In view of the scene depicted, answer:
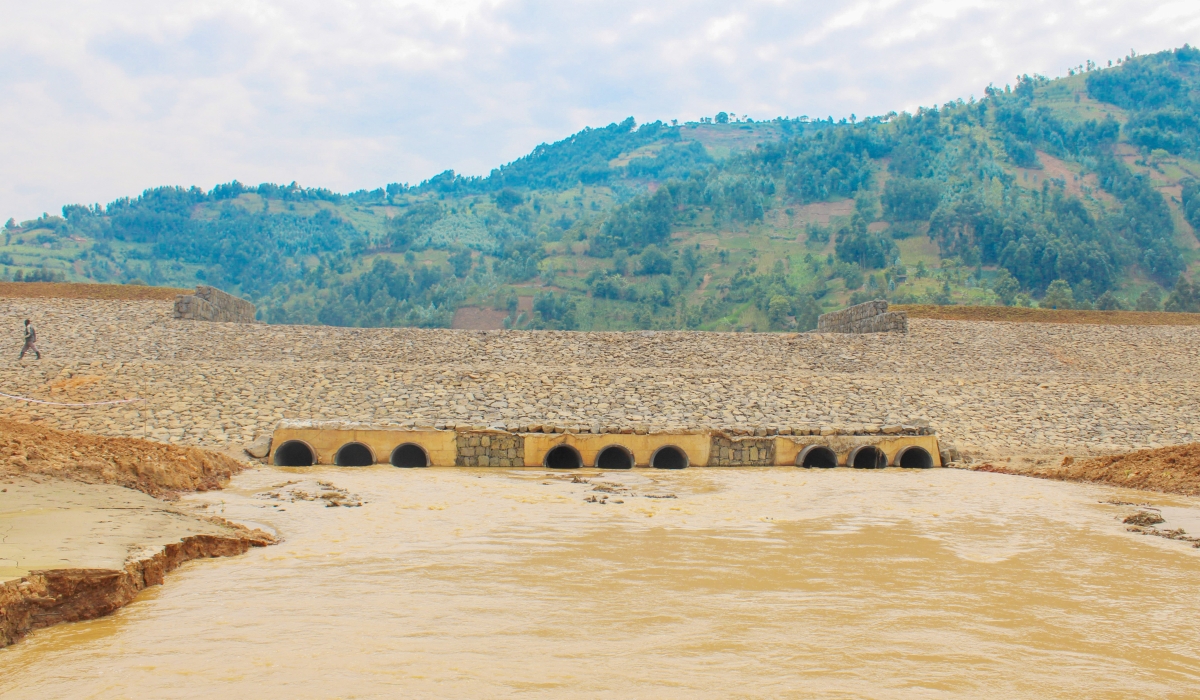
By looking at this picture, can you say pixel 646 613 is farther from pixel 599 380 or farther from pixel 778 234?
pixel 778 234

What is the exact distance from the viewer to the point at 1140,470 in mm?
13391

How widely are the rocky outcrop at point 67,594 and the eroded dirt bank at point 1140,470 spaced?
1367 centimetres

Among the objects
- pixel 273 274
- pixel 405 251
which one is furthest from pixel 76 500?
pixel 273 274

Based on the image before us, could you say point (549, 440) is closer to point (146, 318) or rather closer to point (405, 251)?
point (146, 318)

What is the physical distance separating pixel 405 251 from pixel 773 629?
9876cm

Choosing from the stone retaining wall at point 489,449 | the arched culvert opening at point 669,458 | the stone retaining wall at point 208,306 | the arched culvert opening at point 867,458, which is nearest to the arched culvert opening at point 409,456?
the stone retaining wall at point 489,449

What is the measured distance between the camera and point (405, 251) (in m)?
99.4

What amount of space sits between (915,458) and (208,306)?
22261mm

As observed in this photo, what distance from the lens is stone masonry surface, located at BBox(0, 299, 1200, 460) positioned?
1706 cm

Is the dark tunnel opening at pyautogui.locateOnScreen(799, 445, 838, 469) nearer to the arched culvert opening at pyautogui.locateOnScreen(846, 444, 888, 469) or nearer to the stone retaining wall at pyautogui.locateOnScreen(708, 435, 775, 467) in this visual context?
the arched culvert opening at pyautogui.locateOnScreen(846, 444, 888, 469)

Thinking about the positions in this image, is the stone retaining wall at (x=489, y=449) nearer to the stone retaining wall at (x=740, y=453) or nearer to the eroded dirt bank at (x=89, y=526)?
the stone retaining wall at (x=740, y=453)

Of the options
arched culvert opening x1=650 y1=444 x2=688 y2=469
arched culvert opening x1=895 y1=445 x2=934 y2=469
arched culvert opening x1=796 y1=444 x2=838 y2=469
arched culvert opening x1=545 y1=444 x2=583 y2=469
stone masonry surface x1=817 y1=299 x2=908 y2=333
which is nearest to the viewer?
arched culvert opening x1=545 y1=444 x2=583 y2=469

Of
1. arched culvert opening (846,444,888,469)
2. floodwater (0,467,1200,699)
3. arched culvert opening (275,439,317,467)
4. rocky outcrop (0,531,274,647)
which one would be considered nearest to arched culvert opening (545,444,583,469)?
arched culvert opening (275,439,317,467)

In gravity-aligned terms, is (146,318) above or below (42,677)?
above
